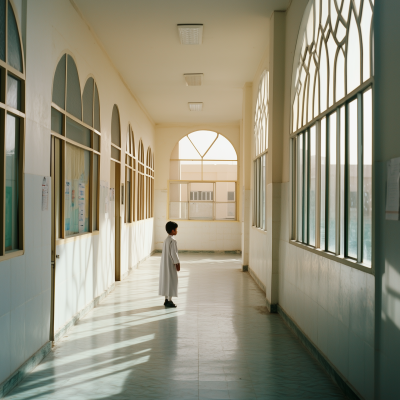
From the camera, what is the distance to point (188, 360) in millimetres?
4230

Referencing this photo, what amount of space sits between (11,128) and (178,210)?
11256 mm

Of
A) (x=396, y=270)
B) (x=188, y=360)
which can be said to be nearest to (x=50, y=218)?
(x=188, y=360)

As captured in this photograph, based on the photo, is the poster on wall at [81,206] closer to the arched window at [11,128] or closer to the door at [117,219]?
the arched window at [11,128]

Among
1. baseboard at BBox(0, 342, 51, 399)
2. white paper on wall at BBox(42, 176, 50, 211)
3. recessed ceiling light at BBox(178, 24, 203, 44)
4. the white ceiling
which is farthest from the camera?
recessed ceiling light at BBox(178, 24, 203, 44)

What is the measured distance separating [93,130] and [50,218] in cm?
222

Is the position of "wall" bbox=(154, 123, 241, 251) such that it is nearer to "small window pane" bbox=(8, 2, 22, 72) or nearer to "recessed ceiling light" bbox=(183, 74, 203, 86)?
"recessed ceiling light" bbox=(183, 74, 203, 86)

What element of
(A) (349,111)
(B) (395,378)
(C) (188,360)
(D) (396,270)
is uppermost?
(A) (349,111)

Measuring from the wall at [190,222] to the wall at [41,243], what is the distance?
7805mm

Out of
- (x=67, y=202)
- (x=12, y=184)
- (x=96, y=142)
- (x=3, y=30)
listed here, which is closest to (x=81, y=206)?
(x=67, y=202)

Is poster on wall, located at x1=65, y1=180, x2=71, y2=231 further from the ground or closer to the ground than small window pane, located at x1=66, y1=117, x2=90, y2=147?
closer to the ground

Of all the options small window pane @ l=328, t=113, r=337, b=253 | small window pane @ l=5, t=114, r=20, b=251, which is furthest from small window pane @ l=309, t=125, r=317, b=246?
small window pane @ l=5, t=114, r=20, b=251

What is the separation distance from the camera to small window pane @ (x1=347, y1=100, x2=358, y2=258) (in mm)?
3457

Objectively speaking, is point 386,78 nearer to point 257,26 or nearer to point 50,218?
point 50,218

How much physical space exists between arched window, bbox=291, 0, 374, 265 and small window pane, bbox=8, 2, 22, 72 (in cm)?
→ 270
